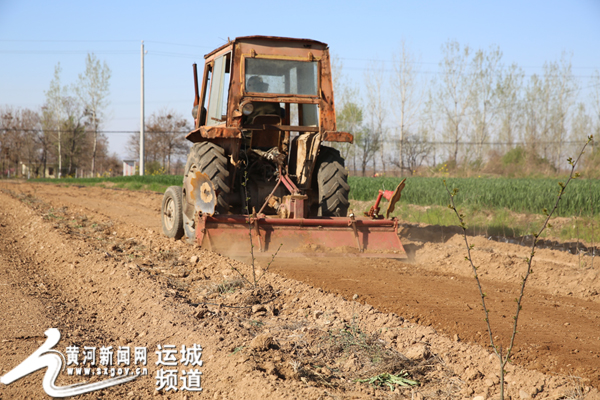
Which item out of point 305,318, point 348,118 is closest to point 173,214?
point 305,318

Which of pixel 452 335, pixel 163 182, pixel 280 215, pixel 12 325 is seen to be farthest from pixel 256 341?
pixel 163 182

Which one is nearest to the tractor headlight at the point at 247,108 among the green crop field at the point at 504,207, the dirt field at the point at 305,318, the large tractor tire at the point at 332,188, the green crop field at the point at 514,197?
the large tractor tire at the point at 332,188

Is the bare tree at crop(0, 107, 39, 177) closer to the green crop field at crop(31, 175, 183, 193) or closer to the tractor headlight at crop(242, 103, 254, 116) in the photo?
the green crop field at crop(31, 175, 183, 193)

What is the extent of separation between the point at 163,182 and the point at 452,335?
19787 millimetres

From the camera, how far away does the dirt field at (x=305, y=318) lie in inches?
113

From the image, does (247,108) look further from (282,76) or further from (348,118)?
(348,118)

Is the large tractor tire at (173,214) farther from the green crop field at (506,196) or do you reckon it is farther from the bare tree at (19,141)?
the bare tree at (19,141)

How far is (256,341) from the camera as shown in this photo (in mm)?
3148

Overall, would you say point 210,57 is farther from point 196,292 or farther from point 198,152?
point 196,292

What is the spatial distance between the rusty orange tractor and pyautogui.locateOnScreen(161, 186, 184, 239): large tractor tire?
0.09ft

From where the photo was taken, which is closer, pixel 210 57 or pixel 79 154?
pixel 210 57

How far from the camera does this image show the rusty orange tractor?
626 cm

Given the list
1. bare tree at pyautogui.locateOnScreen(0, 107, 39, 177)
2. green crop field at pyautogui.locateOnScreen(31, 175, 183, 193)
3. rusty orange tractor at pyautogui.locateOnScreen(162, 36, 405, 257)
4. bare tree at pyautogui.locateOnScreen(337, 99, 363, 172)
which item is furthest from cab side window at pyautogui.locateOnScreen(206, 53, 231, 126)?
bare tree at pyautogui.locateOnScreen(0, 107, 39, 177)

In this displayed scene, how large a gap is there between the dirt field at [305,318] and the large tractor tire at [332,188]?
0.90m
